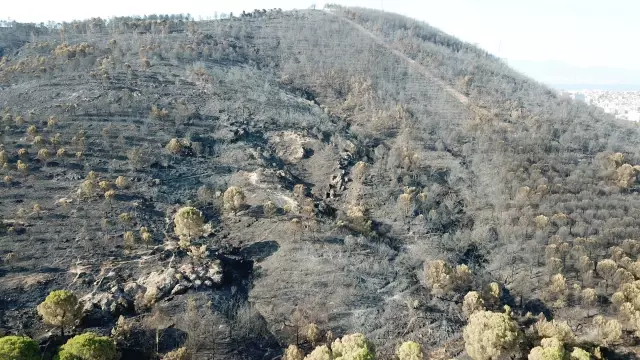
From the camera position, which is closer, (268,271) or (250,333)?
(250,333)

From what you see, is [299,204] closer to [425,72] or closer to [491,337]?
[491,337]

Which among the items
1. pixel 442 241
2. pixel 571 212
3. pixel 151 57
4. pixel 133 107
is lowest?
pixel 442 241

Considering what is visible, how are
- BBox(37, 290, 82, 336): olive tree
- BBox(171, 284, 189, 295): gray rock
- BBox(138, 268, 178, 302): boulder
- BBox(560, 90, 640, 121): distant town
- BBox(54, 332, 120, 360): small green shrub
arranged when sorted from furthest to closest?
BBox(560, 90, 640, 121): distant town < BBox(171, 284, 189, 295): gray rock < BBox(138, 268, 178, 302): boulder < BBox(37, 290, 82, 336): olive tree < BBox(54, 332, 120, 360): small green shrub

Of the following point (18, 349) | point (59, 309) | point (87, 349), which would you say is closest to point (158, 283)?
point (59, 309)

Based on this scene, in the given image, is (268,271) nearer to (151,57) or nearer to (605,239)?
(605,239)

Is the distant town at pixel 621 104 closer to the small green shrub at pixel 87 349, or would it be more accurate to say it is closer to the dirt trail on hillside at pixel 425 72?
the dirt trail on hillside at pixel 425 72

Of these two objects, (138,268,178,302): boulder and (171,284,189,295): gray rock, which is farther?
(171,284,189,295): gray rock

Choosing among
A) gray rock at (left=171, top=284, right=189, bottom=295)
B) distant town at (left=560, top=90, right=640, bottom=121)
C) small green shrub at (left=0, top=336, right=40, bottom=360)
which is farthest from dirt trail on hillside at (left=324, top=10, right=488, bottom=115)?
distant town at (left=560, top=90, right=640, bottom=121)

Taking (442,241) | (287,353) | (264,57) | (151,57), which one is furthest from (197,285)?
(264,57)

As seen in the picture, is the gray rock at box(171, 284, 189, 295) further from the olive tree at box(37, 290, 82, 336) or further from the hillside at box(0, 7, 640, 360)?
the olive tree at box(37, 290, 82, 336)
